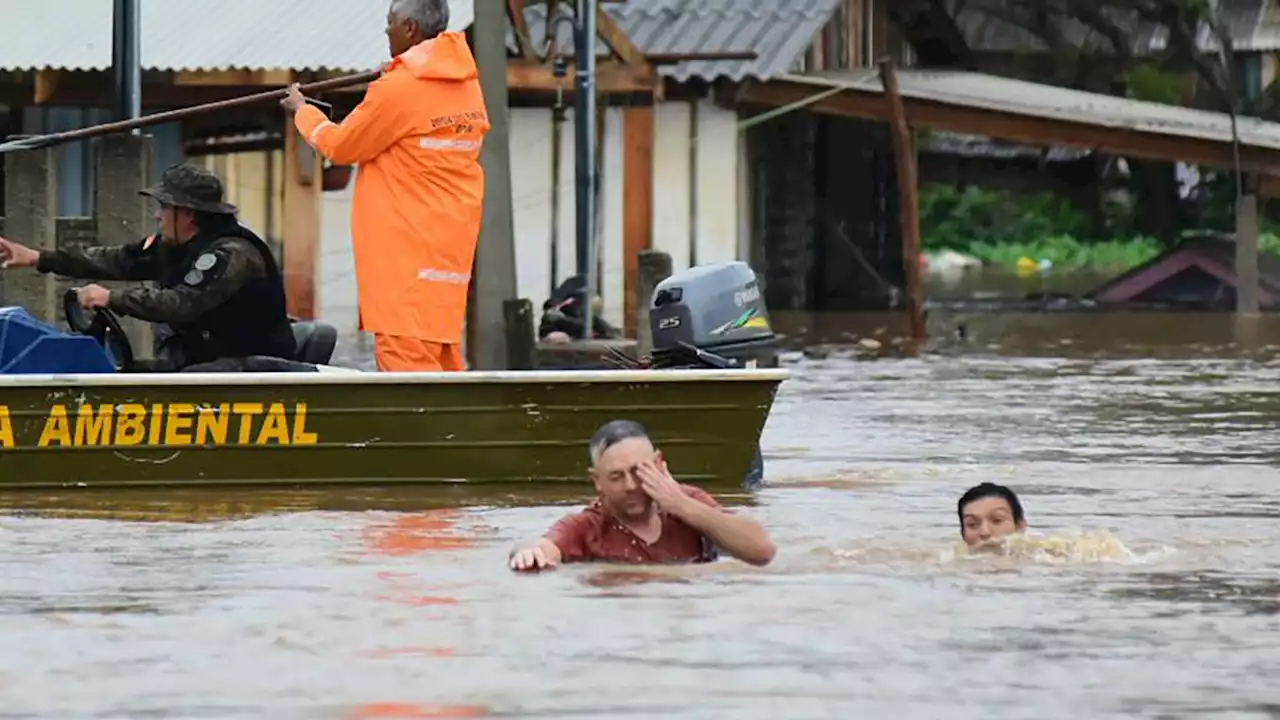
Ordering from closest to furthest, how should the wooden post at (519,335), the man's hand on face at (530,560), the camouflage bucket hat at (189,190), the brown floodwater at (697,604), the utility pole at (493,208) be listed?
1. the brown floodwater at (697,604)
2. the man's hand on face at (530,560)
3. the camouflage bucket hat at (189,190)
4. the utility pole at (493,208)
5. the wooden post at (519,335)

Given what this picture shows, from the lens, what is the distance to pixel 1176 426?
18172mm

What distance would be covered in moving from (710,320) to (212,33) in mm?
10175

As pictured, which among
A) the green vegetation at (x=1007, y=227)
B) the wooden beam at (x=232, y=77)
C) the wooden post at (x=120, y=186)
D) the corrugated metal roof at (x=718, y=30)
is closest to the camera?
the wooden post at (x=120, y=186)

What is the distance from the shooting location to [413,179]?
533 inches

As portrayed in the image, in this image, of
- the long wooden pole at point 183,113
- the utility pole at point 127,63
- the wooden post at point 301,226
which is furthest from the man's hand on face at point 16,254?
the wooden post at point 301,226

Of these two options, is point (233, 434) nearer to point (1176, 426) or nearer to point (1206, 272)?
point (1176, 426)

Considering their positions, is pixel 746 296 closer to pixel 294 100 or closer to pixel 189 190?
pixel 294 100

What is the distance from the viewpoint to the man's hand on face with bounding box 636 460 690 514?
34.4ft

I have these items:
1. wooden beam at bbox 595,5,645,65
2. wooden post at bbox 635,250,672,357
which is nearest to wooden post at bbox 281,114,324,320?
wooden post at bbox 635,250,672,357

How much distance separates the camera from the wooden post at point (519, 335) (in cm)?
1923

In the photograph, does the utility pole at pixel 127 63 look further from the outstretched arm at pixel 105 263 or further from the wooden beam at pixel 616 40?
the wooden beam at pixel 616 40

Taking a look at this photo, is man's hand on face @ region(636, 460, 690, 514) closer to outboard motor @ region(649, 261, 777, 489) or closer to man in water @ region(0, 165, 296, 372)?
outboard motor @ region(649, 261, 777, 489)

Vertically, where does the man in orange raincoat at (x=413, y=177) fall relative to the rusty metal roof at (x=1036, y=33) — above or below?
below

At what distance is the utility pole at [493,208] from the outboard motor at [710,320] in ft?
15.1
